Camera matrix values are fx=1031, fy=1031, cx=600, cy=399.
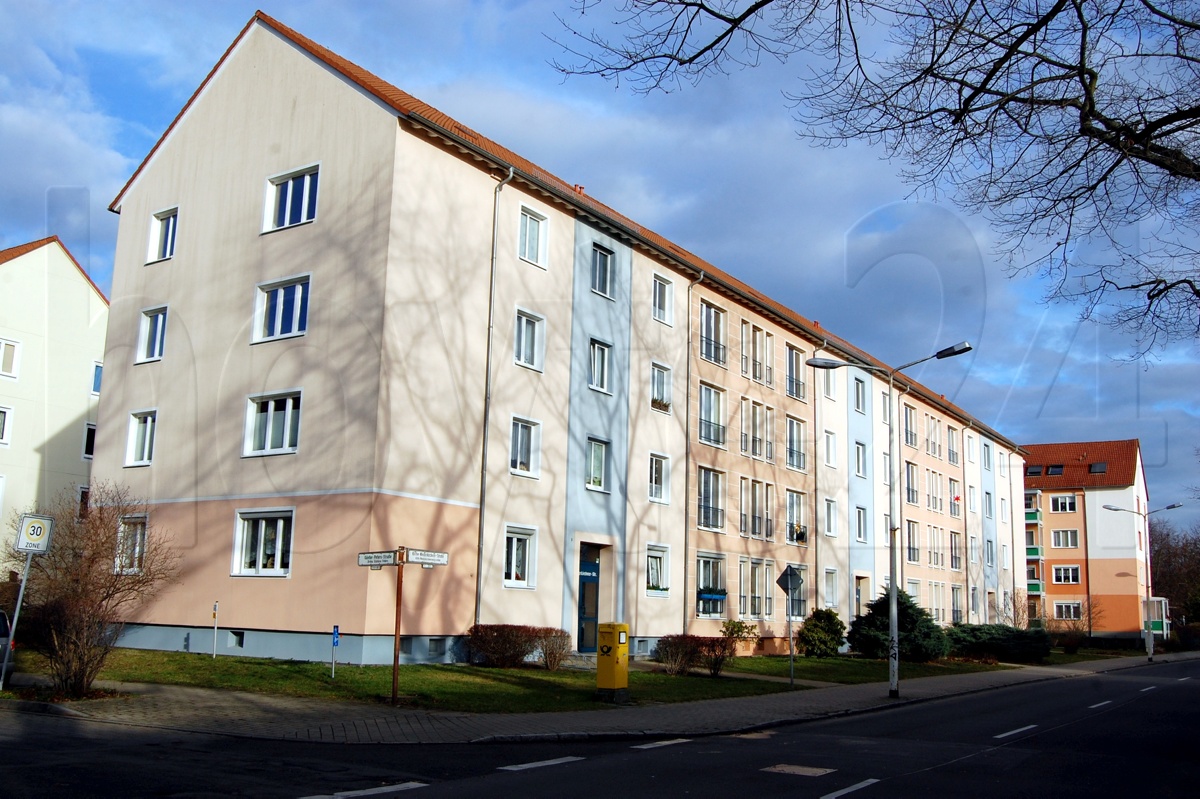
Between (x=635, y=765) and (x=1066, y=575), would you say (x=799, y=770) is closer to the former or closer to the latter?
(x=635, y=765)

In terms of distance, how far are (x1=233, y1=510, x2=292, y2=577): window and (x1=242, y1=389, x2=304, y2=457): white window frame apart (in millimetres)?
1430

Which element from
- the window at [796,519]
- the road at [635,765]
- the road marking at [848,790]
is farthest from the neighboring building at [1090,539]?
the road marking at [848,790]

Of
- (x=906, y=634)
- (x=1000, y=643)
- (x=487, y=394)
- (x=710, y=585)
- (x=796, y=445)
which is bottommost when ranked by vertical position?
(x=1000, y=643)

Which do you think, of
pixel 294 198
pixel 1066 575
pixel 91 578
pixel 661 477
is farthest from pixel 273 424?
pixel 1066 575

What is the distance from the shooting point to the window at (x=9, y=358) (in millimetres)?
37825

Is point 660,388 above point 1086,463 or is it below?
below

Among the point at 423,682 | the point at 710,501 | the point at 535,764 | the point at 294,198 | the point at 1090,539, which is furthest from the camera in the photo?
the point at 1090,539

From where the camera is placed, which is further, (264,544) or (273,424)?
(273,424)

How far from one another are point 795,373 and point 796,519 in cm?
560

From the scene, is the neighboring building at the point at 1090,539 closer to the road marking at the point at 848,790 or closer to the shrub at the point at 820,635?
the shrub at the point at 820,635

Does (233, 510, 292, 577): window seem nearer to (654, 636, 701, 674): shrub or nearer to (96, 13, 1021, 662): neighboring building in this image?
(96, 13, 1021, 662): neighboring building

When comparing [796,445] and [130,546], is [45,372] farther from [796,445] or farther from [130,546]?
[796,445]

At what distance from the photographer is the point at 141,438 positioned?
26938mm

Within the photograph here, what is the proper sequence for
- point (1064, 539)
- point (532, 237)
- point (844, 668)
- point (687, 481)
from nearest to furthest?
point (532, 237), point (844, 668), point (687, 481), point (1064, 539)
